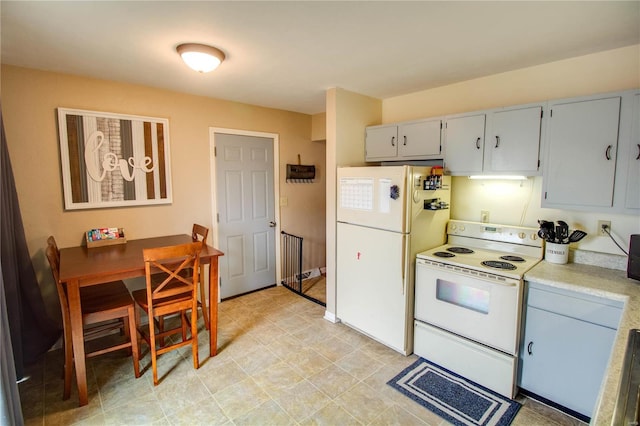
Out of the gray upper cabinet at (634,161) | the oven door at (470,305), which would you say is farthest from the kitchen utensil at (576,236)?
the oven door at (470,305)

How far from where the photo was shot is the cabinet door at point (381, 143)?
323 cm

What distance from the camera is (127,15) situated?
1758 millimetres

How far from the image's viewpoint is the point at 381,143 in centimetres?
332

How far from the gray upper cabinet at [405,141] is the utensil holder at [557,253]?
1128 millimetres

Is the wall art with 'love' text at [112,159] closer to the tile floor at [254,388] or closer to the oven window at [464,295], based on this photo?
the tile floor at [254,388]

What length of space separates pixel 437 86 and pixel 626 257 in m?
2.05

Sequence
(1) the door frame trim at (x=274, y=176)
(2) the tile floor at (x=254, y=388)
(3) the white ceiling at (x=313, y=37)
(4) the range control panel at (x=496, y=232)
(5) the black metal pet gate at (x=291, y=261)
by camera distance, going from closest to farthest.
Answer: (3) the white ceiling at (x=313, y=37) → (2) the tile floor at (x=254, y=388) → (4) the range control panel at (x=496, y=232) → (1) the door frame trim at (x=274, y=176) → (5) the black metal pet gate at (x=291, y=261)

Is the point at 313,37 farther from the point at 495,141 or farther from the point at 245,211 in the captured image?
the point at 245,211

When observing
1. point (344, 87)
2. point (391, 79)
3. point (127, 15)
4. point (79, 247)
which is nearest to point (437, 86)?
point (391, 79)

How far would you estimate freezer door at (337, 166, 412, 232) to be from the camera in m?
2.59

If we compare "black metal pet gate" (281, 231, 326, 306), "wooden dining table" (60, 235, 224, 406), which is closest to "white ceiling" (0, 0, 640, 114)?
"wooden dining table" (60, 235, 224, 406)

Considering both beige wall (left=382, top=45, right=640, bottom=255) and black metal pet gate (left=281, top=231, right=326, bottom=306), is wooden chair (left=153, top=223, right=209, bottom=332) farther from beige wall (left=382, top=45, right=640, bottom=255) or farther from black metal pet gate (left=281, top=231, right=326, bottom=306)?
beige wall (left=382, top=45, right=640, bottom=255)

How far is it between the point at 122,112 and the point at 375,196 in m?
2.55

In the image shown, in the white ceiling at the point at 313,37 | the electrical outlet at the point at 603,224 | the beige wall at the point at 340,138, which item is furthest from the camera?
the beige wall at the point at 340,138
